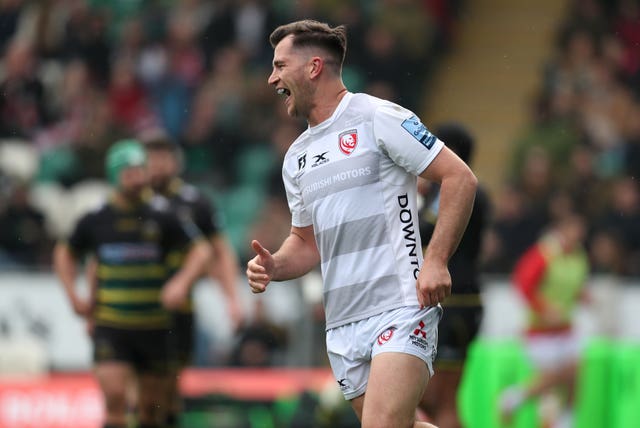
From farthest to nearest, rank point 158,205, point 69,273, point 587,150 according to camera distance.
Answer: point 587,150, point 158,205, point 69,273

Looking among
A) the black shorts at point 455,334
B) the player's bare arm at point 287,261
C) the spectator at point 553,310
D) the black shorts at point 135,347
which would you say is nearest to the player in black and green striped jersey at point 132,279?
the black shorts at point 135,347

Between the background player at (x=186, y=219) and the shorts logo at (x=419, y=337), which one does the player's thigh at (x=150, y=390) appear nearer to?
the background player at (x=186, y=219)

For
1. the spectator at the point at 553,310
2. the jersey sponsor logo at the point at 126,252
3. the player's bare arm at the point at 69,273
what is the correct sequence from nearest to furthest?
the jersey sponsor logo at the point at 126,252 < the player's bare arm at the point at 69,273 < the spectator at the point at 553,310

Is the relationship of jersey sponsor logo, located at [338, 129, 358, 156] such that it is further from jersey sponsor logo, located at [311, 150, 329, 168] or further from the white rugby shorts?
the white rugby shorts

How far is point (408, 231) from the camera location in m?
6.69

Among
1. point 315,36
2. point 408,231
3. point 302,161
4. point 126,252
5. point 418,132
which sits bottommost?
point 126,252

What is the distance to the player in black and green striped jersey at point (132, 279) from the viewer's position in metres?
11.0

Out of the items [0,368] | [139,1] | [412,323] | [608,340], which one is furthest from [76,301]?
[139,1]

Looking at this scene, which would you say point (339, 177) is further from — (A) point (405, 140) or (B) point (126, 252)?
(B) point (126, 252)

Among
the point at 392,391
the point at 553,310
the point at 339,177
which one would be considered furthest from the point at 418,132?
the point at 553,310

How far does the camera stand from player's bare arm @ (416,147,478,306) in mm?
6426

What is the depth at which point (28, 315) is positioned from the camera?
49.7 ft

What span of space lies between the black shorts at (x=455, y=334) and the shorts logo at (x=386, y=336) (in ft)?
10.0

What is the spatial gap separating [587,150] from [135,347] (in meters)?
8.48
